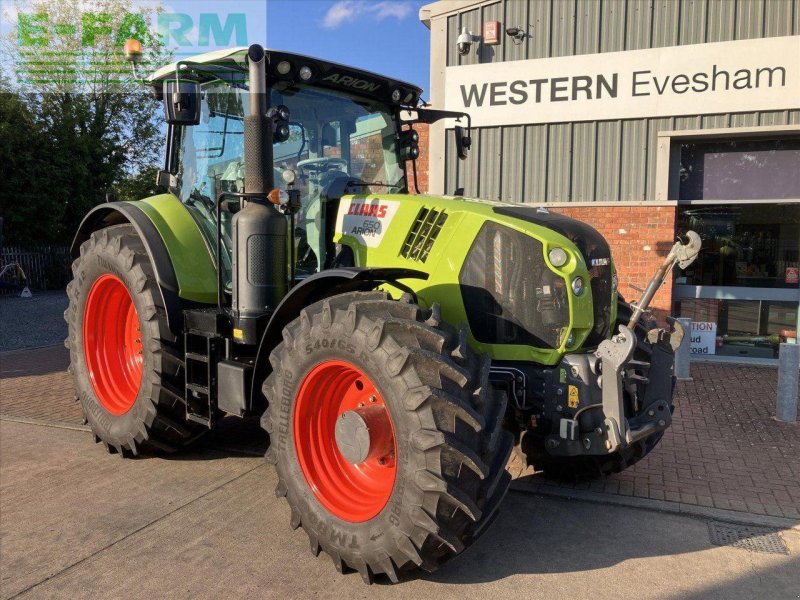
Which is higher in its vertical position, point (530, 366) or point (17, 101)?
point (17, 101)

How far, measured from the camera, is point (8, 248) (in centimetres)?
1978

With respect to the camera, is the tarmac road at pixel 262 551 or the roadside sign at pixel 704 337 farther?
the roadside sign at pixel 704 337

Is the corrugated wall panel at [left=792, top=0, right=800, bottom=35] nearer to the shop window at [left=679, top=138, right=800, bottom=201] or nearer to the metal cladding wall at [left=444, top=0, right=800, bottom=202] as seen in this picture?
the metal cladding wall at [left=444, top=0, right=800, bottom=202]

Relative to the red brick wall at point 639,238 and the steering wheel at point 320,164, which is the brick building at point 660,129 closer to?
the red brick wall at point 639,238

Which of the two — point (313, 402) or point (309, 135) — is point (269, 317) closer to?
point (313, 402)

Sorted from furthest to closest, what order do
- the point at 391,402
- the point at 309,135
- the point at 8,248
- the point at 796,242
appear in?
the point at 8,248 < the point at 796,242 < the point at 309,135 < the point at 391,402

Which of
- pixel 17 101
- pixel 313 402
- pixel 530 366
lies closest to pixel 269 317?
pixel 313 402

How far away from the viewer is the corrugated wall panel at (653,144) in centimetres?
894

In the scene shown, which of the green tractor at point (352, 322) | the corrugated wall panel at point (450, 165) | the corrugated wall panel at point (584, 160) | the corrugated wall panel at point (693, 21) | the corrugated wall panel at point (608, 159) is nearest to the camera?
the green tractor at point (352, 322)

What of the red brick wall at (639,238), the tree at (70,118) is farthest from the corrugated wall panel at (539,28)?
the tree at (70,118)

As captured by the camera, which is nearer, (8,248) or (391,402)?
(391,402)

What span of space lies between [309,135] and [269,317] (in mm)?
1292

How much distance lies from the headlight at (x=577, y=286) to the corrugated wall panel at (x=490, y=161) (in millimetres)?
6479

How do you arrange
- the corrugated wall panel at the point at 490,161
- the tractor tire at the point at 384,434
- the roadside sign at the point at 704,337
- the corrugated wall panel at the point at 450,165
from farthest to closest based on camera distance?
the corrugated wall panel at the point at 450,165 < the corrugated wall panel at the point at 490,161 < the roadside sign at the point at 704,337 < the tractor tire at the point at 384,434
